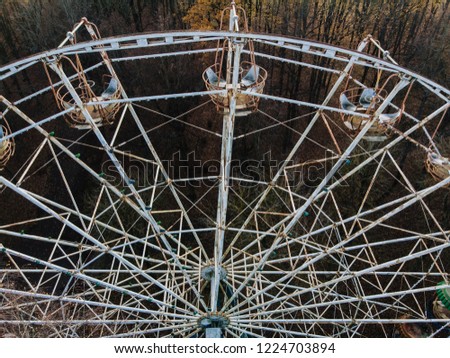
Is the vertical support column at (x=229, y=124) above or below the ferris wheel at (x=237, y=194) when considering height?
above

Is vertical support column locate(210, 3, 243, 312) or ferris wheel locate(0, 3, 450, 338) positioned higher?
vertical support column locate(210, 3, 243, 312)

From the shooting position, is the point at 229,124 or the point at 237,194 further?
the point at 237,194

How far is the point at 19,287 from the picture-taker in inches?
950

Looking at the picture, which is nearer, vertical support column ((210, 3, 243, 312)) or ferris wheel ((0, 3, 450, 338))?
vertical support column ((210, 3, 243, 312))

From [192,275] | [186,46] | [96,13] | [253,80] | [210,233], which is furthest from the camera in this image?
[96,13]

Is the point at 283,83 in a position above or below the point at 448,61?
below

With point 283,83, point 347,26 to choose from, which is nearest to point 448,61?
point 347,26

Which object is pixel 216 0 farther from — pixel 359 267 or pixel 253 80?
pixel 359 267

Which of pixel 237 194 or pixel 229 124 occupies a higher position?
pixel 229 124

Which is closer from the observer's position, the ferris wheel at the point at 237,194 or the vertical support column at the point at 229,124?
the vertical support column at the point at 229,124

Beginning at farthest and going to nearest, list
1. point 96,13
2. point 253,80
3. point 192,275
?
1. point 96,13
2. point 192,275
3. point 253,80

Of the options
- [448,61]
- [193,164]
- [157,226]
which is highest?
[157,226]

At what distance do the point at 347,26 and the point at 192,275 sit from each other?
21157mm

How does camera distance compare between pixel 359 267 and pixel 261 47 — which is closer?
pixel 359 267
